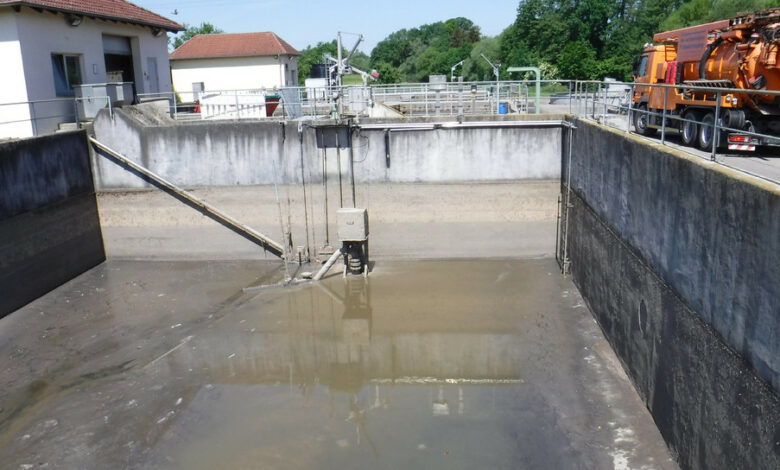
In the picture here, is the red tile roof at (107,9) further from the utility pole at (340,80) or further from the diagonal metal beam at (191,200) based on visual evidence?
the utility pole at (340,80)

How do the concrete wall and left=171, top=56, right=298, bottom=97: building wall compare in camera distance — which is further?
left=171, top=56, right=298, bottom=97: building wall

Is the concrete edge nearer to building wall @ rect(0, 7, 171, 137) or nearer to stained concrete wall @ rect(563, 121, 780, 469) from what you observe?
stained concrete wall @ rect(563, 121, 780, 469)

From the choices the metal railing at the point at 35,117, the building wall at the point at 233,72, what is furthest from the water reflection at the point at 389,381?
the building wall at the point at 233,72

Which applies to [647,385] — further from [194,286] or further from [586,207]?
[194,286]

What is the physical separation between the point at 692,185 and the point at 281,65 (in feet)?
127

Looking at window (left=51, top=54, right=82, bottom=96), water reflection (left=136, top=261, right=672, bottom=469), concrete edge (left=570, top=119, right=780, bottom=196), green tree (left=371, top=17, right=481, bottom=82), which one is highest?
green tree (left=371, top=17, right=481, bottom=82)

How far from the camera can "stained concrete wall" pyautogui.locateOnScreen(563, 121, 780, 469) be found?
5465 millimetres

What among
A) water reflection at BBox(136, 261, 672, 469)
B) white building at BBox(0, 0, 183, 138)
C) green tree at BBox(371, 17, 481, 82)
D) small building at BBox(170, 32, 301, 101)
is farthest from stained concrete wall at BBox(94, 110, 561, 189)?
green tree at BBox(371, 17, 481, 82)

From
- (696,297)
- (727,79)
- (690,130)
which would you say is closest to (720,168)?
(696,297)

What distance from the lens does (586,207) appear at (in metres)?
13.2

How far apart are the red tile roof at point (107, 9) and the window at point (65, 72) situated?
1.34m

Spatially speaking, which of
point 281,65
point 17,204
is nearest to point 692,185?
point 17,204

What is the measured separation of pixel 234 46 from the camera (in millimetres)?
44281

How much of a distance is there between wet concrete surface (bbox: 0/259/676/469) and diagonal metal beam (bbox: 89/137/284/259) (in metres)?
1.85
